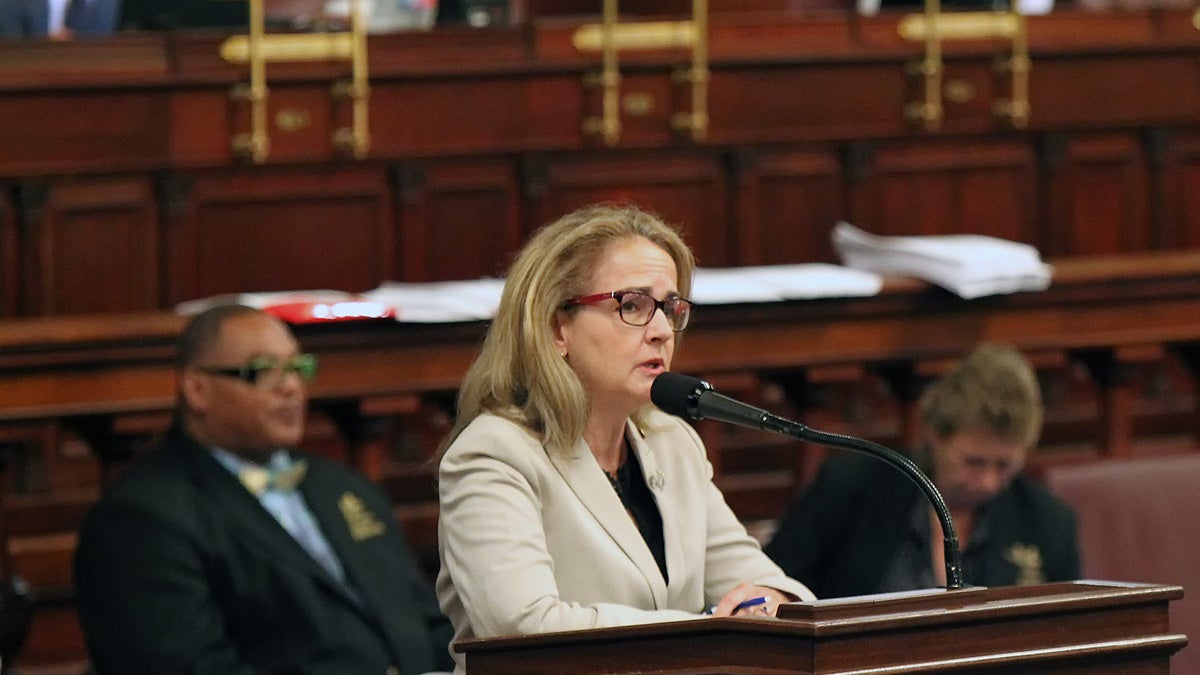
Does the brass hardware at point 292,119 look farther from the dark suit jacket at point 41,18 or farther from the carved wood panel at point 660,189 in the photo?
the carved wood panel at point 660,189

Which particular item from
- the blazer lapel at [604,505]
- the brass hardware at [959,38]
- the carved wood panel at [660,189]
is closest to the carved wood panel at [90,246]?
the carved wood panel at [660,189]

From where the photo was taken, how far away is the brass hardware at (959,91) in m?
6.98

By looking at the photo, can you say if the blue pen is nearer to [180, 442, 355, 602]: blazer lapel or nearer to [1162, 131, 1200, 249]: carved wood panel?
[180, 442, 355, 602]: blazer lapel

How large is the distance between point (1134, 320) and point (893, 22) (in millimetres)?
1813

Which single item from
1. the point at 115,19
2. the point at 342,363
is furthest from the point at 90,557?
the point at 115,19

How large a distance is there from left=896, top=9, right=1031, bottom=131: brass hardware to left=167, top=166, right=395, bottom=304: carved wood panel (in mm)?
1796

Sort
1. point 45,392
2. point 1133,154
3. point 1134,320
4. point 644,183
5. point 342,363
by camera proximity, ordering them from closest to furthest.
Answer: point 45,392
point 342,363
point 1134,320
point 644,183
point 1133,154

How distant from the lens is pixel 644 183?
6684 mm

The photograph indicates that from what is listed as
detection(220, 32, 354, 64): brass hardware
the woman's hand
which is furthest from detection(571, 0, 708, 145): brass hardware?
the woman's hand

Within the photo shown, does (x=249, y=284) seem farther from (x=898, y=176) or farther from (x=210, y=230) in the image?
(x=898, y=176)

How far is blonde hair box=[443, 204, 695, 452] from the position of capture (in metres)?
2.79

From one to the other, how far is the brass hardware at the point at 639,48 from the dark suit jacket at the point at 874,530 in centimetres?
256

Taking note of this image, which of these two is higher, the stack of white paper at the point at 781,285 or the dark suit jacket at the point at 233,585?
the stack of white paper at the point at 781,285

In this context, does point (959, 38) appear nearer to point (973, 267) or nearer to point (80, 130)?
point (973, 267)
